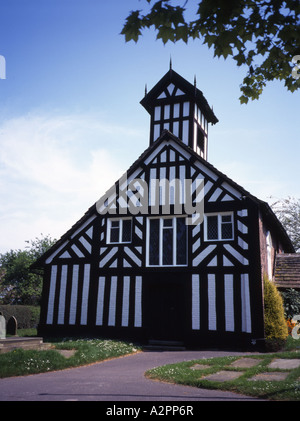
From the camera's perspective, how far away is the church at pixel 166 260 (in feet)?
46.3

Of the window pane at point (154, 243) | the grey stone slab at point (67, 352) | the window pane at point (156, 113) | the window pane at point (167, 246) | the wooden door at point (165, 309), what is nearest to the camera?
the grey stone slab at point (67, 352)

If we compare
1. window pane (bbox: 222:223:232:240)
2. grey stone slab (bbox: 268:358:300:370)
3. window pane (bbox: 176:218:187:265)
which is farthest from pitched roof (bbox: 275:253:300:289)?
grey stone slab (bbox: 268:358:300:370)

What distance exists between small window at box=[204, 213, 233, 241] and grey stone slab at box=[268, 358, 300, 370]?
5787 millimetres

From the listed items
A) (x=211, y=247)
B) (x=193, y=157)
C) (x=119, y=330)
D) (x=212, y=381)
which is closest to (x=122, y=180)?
(x=193, y=157)

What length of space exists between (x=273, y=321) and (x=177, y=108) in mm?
11440

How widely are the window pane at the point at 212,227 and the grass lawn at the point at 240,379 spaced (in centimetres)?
579

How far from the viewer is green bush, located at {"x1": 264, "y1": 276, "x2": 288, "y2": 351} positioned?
521 inches

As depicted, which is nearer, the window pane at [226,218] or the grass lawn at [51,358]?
the grass lawn at [51,358]

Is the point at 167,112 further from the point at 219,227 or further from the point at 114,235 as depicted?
the point at 219,227

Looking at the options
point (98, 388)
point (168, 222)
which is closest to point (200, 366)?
point (98, 388)

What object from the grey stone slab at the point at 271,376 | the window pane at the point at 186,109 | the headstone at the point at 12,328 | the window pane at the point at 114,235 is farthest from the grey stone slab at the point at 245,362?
the window pane at the point at 186,109

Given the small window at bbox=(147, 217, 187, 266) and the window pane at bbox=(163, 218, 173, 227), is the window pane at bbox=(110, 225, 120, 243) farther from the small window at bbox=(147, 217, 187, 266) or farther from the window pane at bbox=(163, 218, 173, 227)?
the window pane at bbox=(163, 218, 173, 227)

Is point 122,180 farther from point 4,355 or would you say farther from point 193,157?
point 4,355

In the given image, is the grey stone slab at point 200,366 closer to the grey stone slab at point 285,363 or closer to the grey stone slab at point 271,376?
the grey stone slab at point 285,363
